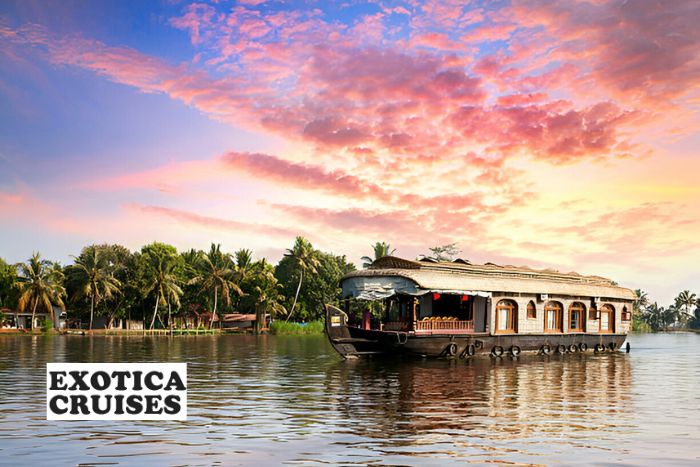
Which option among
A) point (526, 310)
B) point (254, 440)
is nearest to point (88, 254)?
point (526, 310)

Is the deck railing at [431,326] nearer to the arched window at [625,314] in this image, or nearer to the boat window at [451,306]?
the boat window at [451,306]

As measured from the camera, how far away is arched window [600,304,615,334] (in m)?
41.2

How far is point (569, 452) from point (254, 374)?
15.4 metres

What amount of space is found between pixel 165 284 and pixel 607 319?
45026 mm

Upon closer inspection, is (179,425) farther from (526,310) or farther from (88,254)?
(88,254)

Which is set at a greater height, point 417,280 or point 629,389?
point 417,280

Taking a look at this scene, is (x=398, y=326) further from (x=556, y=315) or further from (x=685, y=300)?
(x=685, y=300)

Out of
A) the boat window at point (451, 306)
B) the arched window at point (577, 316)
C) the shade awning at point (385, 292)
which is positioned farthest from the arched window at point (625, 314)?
the shade awning at point (385, 292)

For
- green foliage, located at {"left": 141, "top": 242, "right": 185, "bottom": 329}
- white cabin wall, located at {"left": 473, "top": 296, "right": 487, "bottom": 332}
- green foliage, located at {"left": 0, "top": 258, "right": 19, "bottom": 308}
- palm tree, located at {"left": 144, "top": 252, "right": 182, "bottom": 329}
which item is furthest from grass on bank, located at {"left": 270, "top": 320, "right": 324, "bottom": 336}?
white cabin wall, located at {"left": 473, "top": 296, "right": 487, "bottom": 332}

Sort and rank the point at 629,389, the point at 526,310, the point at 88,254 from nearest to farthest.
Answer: the point at 629,389 < the point at 526,310 < the point at 88,254

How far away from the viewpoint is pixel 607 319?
4181cm

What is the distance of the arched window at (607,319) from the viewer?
41.2 meters

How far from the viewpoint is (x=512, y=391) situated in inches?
780

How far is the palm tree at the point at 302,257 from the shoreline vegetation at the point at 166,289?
0.12 meters
